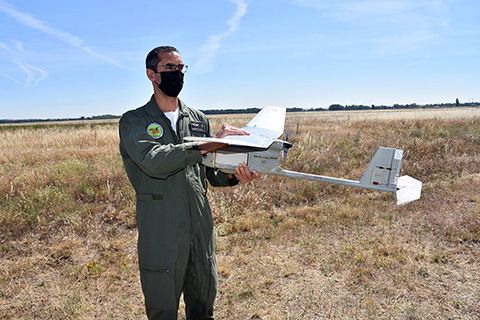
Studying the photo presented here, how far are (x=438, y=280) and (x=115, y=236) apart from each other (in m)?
4.31

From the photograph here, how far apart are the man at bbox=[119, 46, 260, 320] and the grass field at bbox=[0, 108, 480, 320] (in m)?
1.31

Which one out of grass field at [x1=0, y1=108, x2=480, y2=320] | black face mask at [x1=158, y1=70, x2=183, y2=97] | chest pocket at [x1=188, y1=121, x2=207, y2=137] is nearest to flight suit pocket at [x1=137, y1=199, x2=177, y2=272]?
chest pocket at [x1=188, y1=121, x2=207, y2=137]

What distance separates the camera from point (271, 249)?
17.0 feet

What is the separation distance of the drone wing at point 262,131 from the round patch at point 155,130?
7.1 inches

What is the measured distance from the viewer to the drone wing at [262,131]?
8.16 feet

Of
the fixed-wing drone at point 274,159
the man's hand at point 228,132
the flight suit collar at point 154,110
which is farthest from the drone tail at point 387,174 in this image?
the flight suit collar at point 154,110

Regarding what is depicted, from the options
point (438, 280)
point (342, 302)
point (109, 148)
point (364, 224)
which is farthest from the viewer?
point (109, 148)

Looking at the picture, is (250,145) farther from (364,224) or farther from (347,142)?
(347,142)

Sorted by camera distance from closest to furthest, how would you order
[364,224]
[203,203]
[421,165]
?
[203,203] → [364,224] → [421,165]

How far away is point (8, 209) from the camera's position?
606 cm

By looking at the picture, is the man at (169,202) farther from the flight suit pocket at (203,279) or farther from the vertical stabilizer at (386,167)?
the vertical stabilizer at (386,167)

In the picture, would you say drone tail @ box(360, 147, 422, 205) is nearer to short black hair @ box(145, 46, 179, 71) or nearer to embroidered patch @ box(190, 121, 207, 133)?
embroidered patch @ box(190, 121, 207, 133)

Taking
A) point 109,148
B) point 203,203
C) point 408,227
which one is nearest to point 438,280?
point 408,227

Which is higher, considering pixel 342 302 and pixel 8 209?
pixel 8 209
